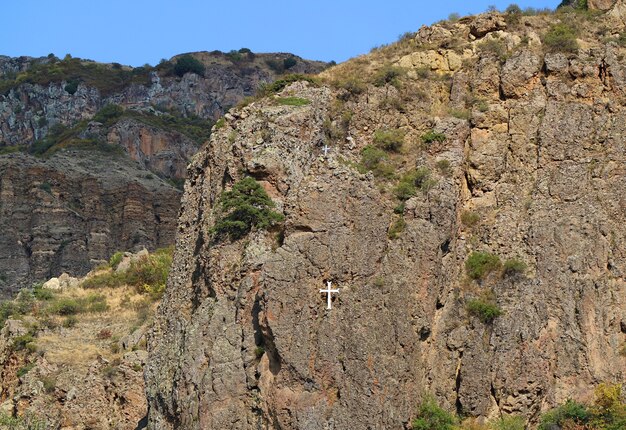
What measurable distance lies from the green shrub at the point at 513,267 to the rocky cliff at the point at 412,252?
6 centimetres

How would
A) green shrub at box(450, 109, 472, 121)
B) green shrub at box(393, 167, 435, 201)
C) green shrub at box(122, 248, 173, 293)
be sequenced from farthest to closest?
green shrub at box(122, 248, 173, 293) → green shrub at box(450, 109, 472, 121) → green shrub at box(393, 167, 435, 201)

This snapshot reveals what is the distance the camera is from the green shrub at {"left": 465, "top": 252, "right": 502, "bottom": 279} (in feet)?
115

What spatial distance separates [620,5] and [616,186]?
27.7 ft

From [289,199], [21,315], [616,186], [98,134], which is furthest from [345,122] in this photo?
[98,134]

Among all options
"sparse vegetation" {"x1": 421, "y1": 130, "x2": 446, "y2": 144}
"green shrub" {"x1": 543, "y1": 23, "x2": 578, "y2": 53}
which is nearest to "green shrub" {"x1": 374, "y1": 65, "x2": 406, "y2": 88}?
"sparse vegetation" {"x1": 421, "y1": 130, "x2": 446, "y2": 144}

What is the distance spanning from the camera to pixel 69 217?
82.2m

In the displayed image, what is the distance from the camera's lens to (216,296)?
1378 inches

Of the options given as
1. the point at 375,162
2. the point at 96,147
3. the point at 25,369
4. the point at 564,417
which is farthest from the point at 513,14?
the point at 96,147

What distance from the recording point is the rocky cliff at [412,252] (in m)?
32.4

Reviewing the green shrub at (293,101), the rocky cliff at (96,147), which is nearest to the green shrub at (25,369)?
the green shrub at (293,101)

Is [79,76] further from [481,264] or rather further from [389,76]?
[481,264]

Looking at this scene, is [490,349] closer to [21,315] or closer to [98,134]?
[21,315]

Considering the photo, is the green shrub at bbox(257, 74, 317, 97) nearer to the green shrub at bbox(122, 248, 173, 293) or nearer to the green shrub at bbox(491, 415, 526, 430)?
the green shrub at bbox(491, 415, 526, 430)

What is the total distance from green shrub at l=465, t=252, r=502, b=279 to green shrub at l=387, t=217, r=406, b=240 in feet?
7.28
